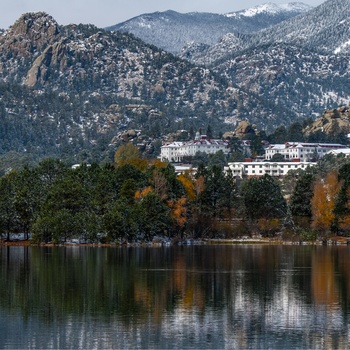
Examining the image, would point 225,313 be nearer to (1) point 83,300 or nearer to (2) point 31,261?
(1) point 83,300

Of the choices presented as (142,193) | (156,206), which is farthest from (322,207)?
(142,193)

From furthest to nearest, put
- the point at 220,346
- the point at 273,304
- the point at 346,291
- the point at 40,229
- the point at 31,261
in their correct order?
the point at 40,229
the point at 31,261
the point at 346,291
the point at 273,304
the point at 220,346

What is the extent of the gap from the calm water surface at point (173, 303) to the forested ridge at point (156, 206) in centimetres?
3431

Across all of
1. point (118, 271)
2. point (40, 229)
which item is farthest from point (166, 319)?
point (40, 229)

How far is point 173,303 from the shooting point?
70.6m

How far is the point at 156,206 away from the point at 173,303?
84972 millimetres

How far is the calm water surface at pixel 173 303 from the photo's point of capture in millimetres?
56062

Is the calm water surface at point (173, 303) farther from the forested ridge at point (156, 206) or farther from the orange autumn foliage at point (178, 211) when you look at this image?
the orange autumn foliage at point (178, 211)

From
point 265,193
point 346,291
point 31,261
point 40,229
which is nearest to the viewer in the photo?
point 346,291

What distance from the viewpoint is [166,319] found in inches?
2470

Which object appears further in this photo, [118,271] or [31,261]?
[31,261]

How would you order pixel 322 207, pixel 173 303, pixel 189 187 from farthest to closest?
pixel 189 187 < pixel 322 207 < pixel 173 303

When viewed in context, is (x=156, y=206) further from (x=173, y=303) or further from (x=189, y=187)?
(x=173, y=303)

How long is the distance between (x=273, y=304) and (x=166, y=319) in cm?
1103
